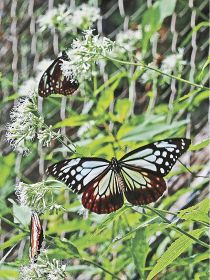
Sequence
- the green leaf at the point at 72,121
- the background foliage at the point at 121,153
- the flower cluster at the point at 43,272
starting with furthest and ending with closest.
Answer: the green leaf at the point at 72,121 < the background foliage at the point at 121,153 < the flower cluster at the point at 43,272

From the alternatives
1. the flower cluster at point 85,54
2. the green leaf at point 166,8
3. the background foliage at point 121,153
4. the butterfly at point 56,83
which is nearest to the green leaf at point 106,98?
the background foliage at point 121,153

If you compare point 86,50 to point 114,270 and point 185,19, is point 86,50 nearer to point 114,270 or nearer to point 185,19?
point 114,270

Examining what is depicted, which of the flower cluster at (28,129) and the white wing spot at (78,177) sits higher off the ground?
the flower cluster at (28,129)

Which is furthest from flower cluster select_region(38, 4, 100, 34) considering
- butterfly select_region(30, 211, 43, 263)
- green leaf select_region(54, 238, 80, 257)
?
butterfly select_region(30, 211, 43, 263)

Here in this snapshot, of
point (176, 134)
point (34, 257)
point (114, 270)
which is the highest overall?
point (176, 134)

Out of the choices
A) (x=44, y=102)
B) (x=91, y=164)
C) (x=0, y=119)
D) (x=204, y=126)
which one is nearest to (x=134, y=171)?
(x=91, y=164)

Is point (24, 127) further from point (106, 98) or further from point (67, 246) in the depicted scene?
point (106, 98)

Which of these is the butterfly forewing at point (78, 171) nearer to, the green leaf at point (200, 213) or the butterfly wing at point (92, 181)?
the butterfly wing at point (92, 181)
